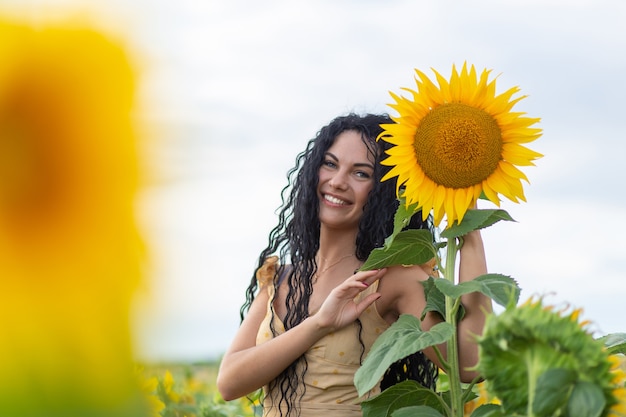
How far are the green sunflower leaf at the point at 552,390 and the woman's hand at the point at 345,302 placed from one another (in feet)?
2.49

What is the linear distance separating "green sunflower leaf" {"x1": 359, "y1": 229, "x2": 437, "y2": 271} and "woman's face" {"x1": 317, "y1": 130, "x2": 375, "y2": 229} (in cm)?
45

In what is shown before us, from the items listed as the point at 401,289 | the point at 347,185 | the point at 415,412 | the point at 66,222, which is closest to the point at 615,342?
the point at 415,412

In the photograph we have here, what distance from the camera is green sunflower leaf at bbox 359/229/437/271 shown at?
5.05 feet

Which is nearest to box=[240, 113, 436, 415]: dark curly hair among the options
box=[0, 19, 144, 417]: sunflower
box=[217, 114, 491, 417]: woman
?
box=[217, 114, 491, 417]: woman

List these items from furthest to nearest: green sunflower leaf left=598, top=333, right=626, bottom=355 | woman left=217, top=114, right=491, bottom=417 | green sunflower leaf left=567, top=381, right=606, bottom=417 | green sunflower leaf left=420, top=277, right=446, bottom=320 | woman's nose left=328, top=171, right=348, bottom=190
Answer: woman's nose left=328, top=171, right=348, bottom=190 < woman left=217, top=114, right=491, bottom=417 < green sunflower leaf left=420, top=277, right=446, bottom=320 < green sunflower leaf left=598, top=333, right=626, bottom=355 < green sunflower leaf left=567, top=381, right=606, bottom=417

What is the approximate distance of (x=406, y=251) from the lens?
1.57m

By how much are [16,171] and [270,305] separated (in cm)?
171

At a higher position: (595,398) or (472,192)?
(472,192)

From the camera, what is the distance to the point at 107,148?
15.7 inches

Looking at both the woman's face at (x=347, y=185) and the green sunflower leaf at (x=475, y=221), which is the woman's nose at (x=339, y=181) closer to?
the woman's face at (x=347, y=185)

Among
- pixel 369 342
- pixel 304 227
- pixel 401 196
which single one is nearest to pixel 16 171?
pixel 401 196

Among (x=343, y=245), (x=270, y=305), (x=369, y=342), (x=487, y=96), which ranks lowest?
(x=369, y=342)

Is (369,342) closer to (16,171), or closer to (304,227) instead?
(304,227)

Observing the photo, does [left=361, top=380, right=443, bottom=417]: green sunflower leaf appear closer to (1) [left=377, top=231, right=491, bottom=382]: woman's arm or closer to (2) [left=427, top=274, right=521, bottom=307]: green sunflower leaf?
(1) [left=377, top=231, right=491, bottom=382]: woman's arm
